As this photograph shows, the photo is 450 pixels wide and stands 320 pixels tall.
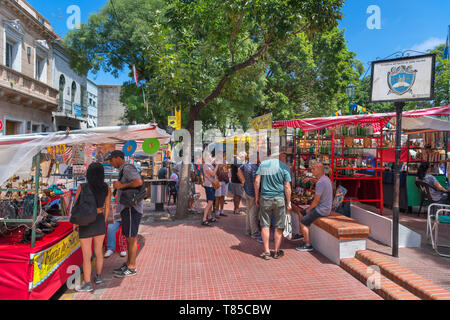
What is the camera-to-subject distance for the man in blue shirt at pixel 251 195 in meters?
5.91

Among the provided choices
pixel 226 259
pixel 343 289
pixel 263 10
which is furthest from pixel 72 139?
pixel 263 10

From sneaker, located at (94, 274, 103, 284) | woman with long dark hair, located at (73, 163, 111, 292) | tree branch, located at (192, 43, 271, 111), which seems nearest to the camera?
woman with long dark hair, located at (73, 163, 111, 292)

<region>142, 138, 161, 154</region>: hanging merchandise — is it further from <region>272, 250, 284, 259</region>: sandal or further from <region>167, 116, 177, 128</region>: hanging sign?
<region>167, 116, 177, 128</region>: hanging sign

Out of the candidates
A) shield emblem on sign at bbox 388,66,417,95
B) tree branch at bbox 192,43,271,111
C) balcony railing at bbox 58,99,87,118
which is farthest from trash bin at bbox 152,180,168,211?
balcony railing at bbox 58,99,87,118

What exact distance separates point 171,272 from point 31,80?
17795mm

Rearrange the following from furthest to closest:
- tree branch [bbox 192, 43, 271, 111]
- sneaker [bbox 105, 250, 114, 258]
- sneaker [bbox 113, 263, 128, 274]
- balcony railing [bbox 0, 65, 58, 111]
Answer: balcony railing [bbox 0, 65, 58, 111], tree branch [bbox 192, 43, 271, 111], sneaker [bbox 105, 250, 114, 258], sneaker [bbox 113, 263, 128, 274]

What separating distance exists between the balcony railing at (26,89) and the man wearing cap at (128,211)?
14.2 m

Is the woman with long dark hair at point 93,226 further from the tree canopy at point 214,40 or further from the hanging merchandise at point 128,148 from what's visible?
the tree canopy at point 214,40

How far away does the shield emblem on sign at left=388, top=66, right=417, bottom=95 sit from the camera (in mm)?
4406

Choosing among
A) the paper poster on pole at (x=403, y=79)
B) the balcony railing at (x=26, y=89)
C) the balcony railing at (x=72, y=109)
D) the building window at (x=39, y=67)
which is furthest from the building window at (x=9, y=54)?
the paper poster on pole at (x=403, y=79)

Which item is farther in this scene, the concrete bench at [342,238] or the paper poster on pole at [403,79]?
the concrete bench at [342,238]

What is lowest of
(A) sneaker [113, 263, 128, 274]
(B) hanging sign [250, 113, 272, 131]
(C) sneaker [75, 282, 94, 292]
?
(C) sneaker [75, 282, 94, 292]

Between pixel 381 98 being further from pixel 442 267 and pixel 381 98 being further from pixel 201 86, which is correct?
pixel 201 86

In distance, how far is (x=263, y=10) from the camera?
670 centimetres
